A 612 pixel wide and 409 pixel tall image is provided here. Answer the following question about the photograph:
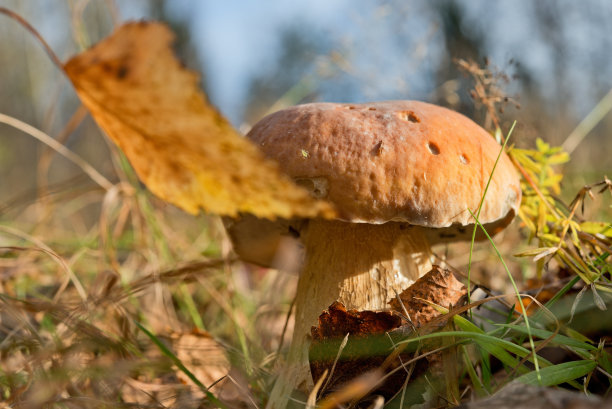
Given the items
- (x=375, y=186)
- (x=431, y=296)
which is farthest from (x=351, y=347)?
(x=375, y=186)

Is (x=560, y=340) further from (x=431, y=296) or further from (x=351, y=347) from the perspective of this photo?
(x=351, y=347)

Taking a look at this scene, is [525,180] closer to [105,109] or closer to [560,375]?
[560,375]

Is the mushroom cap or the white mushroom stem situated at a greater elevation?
the mushroom cap

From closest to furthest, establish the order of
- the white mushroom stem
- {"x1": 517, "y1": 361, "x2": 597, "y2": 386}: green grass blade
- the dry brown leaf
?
the dry brown leaf
{"x1": 517, "y1": 361, "x2": 597, "y2": 386}: green grass blade
the white mushroom stem

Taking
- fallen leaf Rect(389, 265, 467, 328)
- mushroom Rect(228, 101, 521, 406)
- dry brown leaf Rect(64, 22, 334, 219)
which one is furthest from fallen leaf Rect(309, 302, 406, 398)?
dry brown leaf Rect(64, 22, 334, 219)

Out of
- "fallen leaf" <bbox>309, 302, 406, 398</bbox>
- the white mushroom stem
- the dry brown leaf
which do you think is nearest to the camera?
the dry brown leaf

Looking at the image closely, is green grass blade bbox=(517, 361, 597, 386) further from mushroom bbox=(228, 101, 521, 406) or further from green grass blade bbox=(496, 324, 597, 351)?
mushroom bbox=(228, 101, 521, 406)

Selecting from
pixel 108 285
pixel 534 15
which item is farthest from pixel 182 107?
pixel 534 15

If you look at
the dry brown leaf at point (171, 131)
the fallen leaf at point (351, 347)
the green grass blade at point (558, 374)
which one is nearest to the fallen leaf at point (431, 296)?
the fallen leaf at point (351, 347)
